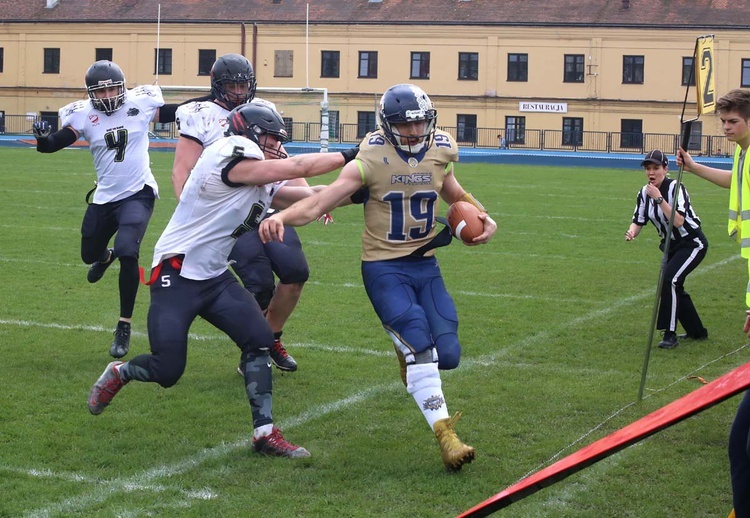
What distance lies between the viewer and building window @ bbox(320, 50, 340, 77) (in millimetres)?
50000

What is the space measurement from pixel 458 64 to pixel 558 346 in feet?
140

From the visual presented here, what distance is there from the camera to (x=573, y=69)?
160 feet

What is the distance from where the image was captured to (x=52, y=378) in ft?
22.1

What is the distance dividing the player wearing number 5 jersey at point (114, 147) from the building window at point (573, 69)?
4242 cm

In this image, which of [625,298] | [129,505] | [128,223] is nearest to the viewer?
[129,505]

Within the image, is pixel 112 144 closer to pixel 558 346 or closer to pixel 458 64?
Result: pixel 558 346

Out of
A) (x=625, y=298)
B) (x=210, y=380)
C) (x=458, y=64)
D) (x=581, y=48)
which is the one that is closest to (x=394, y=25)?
(x=458, y=64)

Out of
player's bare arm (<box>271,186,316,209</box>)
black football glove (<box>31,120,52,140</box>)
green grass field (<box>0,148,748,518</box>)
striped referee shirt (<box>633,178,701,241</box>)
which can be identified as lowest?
green grass field (<box>0,148,748,518</box>)

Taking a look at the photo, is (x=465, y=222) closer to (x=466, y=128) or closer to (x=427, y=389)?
(x=427, y=389)

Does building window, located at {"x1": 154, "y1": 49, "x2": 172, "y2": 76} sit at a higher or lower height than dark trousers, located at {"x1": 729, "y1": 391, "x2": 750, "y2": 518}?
higher

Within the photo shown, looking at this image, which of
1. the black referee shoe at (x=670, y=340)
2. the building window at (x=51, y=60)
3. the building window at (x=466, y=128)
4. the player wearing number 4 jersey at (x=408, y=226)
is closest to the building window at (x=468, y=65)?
the building window at (x=466, y=128)

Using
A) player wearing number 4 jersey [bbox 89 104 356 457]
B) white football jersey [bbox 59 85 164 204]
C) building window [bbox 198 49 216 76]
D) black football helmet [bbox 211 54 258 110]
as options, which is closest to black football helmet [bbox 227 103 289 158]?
player wearing number 4 jersey [bbox 89 104 356 457]

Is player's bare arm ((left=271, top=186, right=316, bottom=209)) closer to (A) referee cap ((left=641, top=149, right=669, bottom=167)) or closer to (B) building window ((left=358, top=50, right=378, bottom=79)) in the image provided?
(A) referee cap ((left=641, top=149, right=669, bottom=167))

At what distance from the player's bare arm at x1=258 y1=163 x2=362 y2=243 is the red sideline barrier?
2.09 metres
